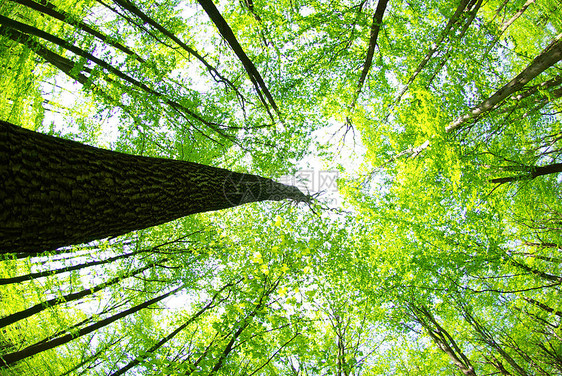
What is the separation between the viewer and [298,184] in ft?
26.6

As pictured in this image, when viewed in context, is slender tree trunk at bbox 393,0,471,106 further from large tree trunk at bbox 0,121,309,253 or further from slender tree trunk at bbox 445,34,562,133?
large tree trunk at bbox 0,121,309,253

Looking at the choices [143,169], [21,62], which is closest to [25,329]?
[21,62]

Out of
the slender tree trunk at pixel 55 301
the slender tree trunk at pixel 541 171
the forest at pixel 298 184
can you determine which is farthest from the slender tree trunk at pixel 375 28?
the slender tree trunk at pixel 55 301

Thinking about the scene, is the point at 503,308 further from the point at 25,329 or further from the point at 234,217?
the point at 25,329

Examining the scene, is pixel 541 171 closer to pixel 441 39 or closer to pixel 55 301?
pixel 441 39

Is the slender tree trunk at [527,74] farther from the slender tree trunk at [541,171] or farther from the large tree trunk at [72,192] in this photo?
the large tree trunk at [72,192]

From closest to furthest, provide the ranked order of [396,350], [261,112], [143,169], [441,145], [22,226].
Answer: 1. [22,226]
2. [143,169]
3. [441,145]
4. [261,112]
5. [396,350]

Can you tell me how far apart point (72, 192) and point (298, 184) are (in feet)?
21.6

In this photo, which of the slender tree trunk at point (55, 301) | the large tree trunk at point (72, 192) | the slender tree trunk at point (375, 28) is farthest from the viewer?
the slender tree trunk at point (375, 28)

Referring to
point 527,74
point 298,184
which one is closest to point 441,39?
point 527,74

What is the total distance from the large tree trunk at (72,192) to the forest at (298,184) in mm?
37

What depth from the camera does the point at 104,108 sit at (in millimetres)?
5156

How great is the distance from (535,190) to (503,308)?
12.1ft

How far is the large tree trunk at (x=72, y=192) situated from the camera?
5.24 feet
